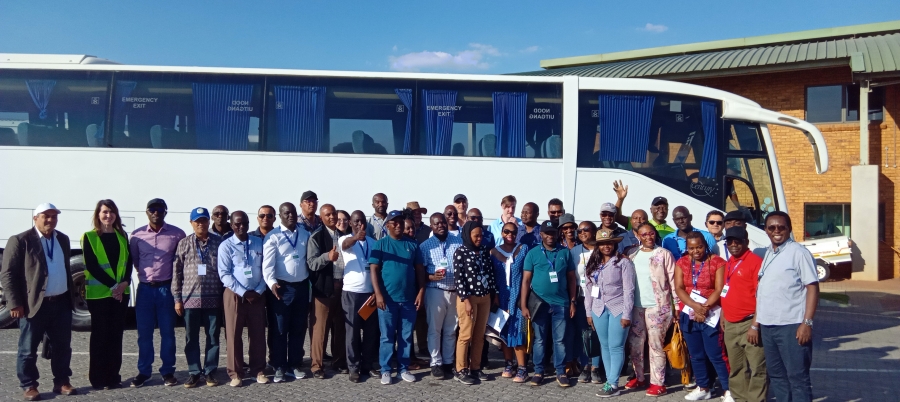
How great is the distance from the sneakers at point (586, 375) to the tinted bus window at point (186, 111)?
16.7 ft

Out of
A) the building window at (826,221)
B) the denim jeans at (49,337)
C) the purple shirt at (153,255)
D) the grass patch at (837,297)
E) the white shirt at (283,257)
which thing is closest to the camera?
the denim jeans at (49,337)

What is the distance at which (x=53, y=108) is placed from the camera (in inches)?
356

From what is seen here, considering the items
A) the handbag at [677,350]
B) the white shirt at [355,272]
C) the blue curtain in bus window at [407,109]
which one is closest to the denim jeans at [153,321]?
the white shirt at [355,272]

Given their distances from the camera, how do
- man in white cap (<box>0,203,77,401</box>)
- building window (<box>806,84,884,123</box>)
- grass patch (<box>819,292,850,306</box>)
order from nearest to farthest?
man in white cap (<box>0,203,77,401</box>)
grass patch (<box>819,292,850,306</box>)
building window (<box>806,84,884,123</box>)

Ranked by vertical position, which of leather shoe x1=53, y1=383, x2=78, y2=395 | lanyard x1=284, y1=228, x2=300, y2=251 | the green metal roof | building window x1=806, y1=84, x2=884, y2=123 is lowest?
leather shoe x1=53, y1=383, x2=78, y2=395

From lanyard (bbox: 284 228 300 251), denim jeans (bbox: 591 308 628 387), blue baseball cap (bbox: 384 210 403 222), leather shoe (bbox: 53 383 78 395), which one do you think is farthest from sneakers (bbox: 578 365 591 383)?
leather shoe (bbox: 53 383 78 395)

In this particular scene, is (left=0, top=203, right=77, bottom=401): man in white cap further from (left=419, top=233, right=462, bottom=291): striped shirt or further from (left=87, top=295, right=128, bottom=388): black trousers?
(left=419, top=233, right=462, bottom=291): striped shirt

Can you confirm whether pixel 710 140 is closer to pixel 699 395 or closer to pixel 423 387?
pixel 699 395

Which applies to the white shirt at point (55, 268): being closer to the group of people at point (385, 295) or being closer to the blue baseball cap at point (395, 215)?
the group of people at point (385, 295)

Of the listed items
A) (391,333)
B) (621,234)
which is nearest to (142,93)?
(391,333)

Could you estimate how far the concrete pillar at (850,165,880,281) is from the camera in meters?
15.8

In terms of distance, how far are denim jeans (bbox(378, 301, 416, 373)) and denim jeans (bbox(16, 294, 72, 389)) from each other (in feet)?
9.13

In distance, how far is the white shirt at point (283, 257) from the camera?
6496 millimetres

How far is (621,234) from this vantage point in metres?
6.94
